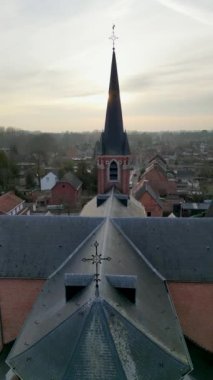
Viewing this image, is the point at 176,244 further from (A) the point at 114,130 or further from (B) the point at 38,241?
(A) the point at 114,130

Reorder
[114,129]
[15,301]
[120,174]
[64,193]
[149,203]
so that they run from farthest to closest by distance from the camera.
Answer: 1. [64,193]
2. [149,203]
3. [120,174]
4. [114,129]
5. [15,301]

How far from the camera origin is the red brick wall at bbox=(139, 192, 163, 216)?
41.1 m

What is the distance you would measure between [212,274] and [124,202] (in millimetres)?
10462

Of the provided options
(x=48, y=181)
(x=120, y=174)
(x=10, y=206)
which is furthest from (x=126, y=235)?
(x=48, y=181)

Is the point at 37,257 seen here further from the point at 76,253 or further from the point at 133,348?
the point at 133,348

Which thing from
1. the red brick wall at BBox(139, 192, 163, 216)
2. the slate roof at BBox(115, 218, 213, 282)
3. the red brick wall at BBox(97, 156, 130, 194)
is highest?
the red brick wall at BBox(97, 156, 130, 194)

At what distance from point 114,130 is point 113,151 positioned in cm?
179

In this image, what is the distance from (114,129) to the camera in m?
30.1

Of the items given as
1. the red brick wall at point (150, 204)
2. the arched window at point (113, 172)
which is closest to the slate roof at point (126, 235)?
the arched window at point (113, 172)

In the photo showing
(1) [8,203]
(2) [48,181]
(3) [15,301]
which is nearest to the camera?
(3) [15,301]

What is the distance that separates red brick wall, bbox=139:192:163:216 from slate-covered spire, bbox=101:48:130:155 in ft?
38.3

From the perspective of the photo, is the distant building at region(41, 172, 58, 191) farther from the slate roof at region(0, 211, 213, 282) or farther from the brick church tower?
the slate roof at region(0, 211, 213, 282)

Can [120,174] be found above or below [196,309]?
above

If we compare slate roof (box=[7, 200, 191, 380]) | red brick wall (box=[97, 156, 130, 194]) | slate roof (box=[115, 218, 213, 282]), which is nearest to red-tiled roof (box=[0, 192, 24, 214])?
red brick wall (box=[97, 156, 130, 194])
